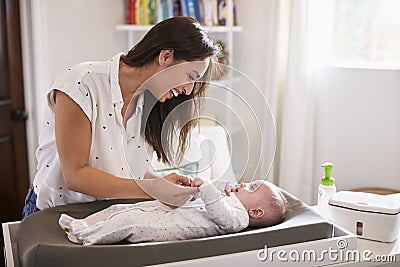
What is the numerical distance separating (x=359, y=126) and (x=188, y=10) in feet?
3.46

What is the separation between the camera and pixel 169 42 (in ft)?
4.43

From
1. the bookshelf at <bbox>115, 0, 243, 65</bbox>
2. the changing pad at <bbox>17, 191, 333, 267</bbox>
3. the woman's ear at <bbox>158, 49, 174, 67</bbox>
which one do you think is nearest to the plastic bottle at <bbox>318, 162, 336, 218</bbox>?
the changing pad at <bbox>17, 191, 333, 267</bbox>

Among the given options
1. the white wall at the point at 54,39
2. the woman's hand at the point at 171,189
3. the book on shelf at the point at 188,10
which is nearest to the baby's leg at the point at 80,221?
the woman's hand at the point at 171,189

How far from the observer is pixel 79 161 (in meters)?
1.36

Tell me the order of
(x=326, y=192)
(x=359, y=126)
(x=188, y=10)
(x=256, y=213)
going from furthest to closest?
(x=188, y=10) < (x=359, y=126) < (x=326, y=192) < (x=256, y=213)

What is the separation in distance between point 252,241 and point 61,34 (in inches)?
76.1

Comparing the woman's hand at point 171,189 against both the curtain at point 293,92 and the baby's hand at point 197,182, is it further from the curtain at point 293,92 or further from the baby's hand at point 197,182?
the curtain at point 293,92

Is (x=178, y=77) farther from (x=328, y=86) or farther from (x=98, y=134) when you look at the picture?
(x=328, y=86)

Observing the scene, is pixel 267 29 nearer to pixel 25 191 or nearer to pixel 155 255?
pixel 25 191

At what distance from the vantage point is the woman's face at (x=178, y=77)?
50.5 inches

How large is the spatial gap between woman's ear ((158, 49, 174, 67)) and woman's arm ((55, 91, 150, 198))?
238 mm

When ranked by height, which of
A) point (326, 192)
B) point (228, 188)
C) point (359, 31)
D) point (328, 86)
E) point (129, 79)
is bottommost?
point (326, 192)

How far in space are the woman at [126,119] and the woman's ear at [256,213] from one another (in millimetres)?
224

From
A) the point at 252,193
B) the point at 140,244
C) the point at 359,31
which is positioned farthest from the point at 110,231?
the point at 359,31
